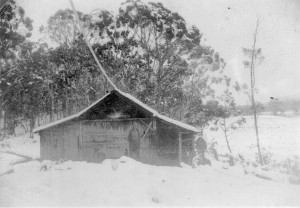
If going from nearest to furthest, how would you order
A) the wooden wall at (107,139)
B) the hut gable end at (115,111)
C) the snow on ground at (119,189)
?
the snow on ground at (119,189)
the hut gable end at (115,111)
the wooden wall at (107,139)

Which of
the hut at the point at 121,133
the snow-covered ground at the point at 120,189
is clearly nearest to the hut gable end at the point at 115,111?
the hut at the point at 121,133

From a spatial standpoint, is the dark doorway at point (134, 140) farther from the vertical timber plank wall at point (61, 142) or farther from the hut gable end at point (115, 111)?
the vertical timber plank wall at point (61, 142)

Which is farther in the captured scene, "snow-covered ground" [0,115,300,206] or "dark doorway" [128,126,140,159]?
"dark doorway" [128,126,140,159]

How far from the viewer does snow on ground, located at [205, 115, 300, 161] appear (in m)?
33.2

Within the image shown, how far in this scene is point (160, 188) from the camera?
11.0 m

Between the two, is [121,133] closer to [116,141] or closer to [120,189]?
[116,141]

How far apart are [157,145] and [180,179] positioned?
196 inches

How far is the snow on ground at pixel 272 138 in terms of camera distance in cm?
3318

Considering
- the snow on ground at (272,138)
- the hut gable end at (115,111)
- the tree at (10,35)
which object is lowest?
the snow on ground at (272,138)

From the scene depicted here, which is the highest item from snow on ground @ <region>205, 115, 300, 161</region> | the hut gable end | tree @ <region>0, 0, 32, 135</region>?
tree @ <region>0, 0, 32, 135</region>

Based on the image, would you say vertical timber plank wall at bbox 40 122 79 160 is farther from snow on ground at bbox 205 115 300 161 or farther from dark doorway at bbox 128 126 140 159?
snow on ground at bbox 205 115 300 161

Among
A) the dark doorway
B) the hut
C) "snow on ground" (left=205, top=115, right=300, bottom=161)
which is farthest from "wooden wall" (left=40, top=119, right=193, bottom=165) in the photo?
"snow on ground" (left=205, top=115, right=300, bottom=161)

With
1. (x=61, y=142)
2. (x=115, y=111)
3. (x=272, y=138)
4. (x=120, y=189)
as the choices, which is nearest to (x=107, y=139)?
(x=115, y=111)

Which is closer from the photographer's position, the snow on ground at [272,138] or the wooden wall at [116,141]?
the wooden wall at [116,141]
